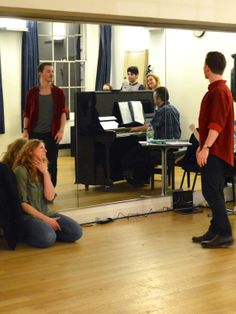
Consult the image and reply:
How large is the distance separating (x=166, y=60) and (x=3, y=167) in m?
2.59

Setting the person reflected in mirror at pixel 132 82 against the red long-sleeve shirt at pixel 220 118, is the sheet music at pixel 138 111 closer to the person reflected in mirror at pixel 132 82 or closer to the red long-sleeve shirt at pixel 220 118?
the person reflected in mirror at pixel 132 82

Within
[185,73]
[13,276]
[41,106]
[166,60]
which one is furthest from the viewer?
[185,73]

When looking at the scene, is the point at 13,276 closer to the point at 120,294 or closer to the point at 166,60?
the point at 120,294

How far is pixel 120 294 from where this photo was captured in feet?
12.3

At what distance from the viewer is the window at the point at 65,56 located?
19.4 feet

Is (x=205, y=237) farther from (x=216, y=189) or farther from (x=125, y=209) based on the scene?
(x=125, y=209)

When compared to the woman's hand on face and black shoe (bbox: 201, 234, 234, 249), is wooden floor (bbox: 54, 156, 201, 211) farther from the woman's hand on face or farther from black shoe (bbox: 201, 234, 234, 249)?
black shoe (bbox: 201, 234, 234, 249)

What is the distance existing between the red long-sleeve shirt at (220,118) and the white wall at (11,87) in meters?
1.96

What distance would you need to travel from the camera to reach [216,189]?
471 centimetres

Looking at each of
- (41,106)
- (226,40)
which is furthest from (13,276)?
(226,40)

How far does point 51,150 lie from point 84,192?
0.59 metres

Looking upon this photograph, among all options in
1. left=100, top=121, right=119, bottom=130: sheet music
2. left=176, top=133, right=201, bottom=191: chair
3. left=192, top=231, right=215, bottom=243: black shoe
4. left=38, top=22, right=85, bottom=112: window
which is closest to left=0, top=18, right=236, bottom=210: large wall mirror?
left=38, top=22, right=85, bottom=112: window

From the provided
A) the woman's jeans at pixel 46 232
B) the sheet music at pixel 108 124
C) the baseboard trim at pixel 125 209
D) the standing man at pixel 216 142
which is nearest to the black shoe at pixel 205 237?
the standing man at pixel 216 142

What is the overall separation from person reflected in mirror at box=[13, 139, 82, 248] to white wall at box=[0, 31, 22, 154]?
2.95 feet
